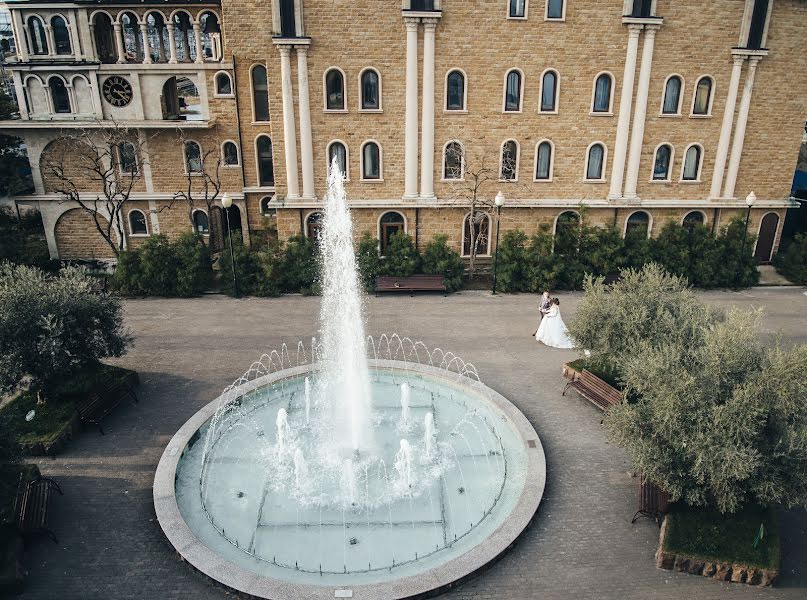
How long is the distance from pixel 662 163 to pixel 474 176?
739 cm

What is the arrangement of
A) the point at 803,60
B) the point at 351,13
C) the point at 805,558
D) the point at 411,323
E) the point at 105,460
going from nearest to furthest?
1. the point at 805,558
2. the point at 105,460
3. the point at 411,323
4. the point at 351,13
5. the point at 803,60

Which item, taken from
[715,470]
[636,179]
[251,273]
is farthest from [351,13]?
[715,470]

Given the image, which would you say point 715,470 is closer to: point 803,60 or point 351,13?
point 351,13

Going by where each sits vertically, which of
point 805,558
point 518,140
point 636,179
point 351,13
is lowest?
point 805,558

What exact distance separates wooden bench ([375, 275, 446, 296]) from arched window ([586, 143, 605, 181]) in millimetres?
7188

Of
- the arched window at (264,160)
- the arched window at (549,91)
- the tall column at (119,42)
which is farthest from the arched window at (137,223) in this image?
the arched window at (549,91)

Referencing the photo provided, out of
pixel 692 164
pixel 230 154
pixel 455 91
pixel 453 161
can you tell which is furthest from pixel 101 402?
pixel 692 164

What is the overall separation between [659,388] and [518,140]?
14.6 meters

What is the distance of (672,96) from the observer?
2253cm

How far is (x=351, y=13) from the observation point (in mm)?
20828

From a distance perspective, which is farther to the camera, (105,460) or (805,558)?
(105,460)

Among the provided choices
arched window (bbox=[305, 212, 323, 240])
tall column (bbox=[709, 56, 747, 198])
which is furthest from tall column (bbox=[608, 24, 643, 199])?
arched window (bbox=[305, 212, 323, 240])

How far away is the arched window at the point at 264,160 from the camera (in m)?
26.3

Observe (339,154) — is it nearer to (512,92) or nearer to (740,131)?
(512,92)
